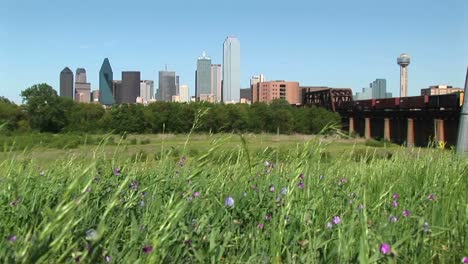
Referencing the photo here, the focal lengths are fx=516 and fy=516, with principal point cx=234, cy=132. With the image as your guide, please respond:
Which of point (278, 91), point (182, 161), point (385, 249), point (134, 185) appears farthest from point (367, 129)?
point (278, 91)

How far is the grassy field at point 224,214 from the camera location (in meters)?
2.07

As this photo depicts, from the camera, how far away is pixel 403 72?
131125 millimetres

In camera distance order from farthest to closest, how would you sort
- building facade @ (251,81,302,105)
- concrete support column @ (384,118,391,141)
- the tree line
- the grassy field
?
building facade @ (251,81,302,105), the tree line, concrete support column @ (384,118,391,141), the grassy field

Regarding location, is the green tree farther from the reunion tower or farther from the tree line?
the reunion tower

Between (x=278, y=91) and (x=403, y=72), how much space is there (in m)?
50.4

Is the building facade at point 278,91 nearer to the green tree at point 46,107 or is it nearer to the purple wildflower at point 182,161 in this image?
the green tree at point 46,107

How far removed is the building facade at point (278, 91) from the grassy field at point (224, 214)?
548 ft

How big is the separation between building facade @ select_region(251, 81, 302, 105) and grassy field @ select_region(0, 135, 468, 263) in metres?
167

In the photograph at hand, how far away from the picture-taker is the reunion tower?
128 m

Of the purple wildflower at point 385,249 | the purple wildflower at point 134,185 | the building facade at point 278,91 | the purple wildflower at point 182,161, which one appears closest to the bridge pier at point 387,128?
the purple wildflower at point 182,161

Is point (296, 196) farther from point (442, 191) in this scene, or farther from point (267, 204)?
point (442, 191)

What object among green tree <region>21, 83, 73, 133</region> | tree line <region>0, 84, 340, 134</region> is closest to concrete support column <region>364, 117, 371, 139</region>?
tree line <region>0, 84, 340, 134</region>

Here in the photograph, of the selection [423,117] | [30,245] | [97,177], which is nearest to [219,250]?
[30,245]

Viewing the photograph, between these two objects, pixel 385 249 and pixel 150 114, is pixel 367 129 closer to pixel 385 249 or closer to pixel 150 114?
pixel 150 114
